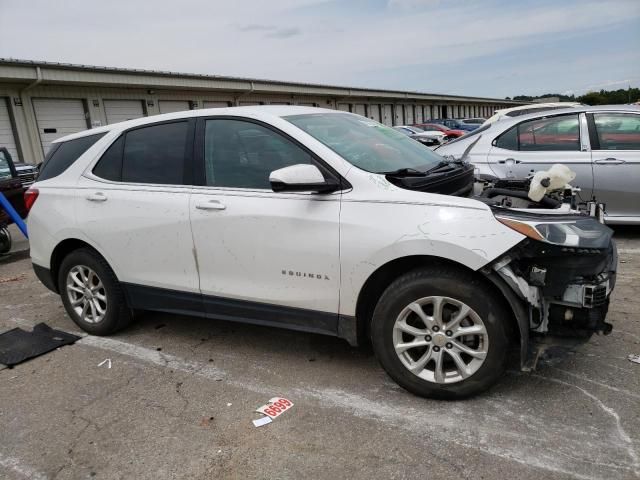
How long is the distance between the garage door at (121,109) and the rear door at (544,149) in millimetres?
17417

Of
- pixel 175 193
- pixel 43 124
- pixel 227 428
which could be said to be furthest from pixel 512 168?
pixel 43 124

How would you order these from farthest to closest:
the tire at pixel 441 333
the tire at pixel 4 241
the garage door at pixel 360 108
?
the garage door at pixel 360 108
the tire at pixel 4 241
the tire at pixel 441 333

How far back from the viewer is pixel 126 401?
315cm

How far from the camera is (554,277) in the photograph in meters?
2.66

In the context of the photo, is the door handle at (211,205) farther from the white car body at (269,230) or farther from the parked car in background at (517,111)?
the parked car in background at (517,111)

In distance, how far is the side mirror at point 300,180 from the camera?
9.37ft

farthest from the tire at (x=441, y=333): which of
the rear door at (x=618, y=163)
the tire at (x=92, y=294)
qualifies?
the rear door at (x=618, y=163)

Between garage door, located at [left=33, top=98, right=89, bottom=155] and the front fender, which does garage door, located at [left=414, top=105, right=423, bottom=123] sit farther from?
the front fender

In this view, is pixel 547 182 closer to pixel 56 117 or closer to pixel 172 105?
pixel 56 117

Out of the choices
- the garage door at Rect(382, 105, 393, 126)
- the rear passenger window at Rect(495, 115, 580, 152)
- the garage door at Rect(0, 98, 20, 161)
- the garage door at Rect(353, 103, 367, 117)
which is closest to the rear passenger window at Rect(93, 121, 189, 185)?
the rear passenger window at Rect(495, 115, 580, 152)

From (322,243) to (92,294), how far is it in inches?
88.1

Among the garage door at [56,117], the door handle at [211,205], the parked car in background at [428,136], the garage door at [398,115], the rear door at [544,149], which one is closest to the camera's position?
the door handle at [211,205]

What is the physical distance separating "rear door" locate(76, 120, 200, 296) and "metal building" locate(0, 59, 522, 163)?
14919mm

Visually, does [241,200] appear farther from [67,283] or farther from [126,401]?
[67,283]
